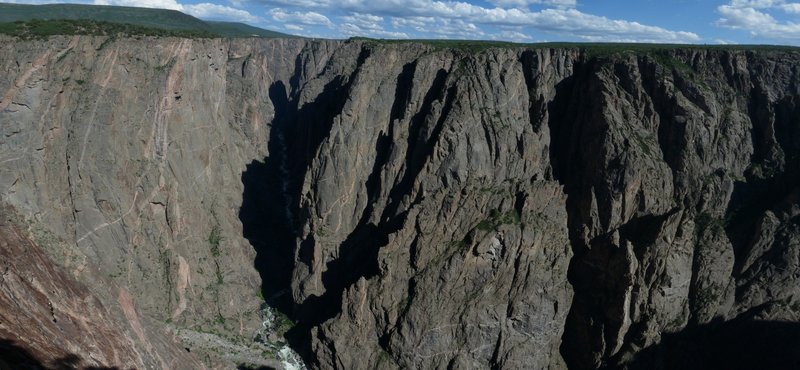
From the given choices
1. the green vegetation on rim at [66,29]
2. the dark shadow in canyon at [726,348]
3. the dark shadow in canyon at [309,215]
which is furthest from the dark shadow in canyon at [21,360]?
the green vegetation on rim at [66,29]

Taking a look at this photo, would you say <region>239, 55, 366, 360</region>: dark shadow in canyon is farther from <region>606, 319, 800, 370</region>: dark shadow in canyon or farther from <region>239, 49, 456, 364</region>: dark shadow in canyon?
<region>606, 319, 800, 370</region>: dark shadow in canyon

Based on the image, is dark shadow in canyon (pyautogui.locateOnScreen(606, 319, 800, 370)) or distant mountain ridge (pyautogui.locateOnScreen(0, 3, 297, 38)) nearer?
dark shadow in canyon (pyautogui.locateOnScreen(606, 319, 800, 370))

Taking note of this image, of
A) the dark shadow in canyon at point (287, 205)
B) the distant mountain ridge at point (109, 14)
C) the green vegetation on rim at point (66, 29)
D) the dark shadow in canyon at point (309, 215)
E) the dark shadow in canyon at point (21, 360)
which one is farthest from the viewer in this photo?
the distant mountain ridge at point (109, 14)

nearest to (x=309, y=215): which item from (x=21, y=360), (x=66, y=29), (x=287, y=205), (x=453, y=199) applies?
(x=287, y=205)

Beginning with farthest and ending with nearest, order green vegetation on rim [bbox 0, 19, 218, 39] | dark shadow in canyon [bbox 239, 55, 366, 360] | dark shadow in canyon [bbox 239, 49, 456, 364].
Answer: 1. dark shadow in canyon [bbox 239, 55, 366, 360]
2. dark shadow in canyon [bbox 239, 49, 456, 364]
3. green vegetation on rim [bbox 0, 19, 218, 39]

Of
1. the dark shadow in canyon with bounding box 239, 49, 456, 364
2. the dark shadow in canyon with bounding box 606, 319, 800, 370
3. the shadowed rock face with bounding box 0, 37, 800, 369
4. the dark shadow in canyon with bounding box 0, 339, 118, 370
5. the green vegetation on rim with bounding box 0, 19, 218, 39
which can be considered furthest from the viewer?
the dark shadow in canyon with bounding box 239, 49, 456, 364

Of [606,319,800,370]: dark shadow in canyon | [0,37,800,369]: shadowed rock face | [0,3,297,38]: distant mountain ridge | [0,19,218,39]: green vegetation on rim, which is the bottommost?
[606,319,800,370]: dark shadow in canyon

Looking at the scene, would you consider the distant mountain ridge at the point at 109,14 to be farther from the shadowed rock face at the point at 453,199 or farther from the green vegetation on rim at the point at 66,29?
the shadowed rock face at the point at 453,199

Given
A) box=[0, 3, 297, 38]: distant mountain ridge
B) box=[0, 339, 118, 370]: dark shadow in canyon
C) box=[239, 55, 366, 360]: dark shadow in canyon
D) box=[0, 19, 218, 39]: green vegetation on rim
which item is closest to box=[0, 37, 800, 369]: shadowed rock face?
box=[239, 55, 366, 360]: dark shadow in canyon
